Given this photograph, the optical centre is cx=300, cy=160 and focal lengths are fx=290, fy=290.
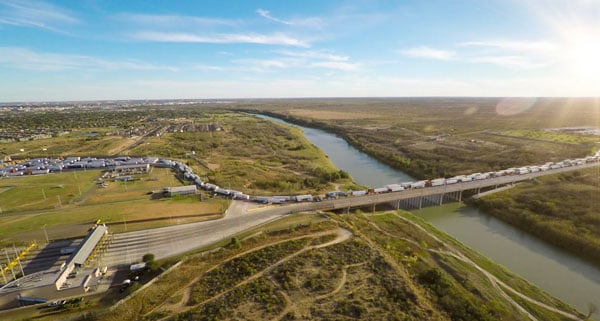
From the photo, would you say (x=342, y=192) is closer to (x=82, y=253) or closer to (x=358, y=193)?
(x=358, y=193)

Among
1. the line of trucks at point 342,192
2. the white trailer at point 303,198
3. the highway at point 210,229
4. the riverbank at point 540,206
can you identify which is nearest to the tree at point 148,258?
the highway at point 210,229

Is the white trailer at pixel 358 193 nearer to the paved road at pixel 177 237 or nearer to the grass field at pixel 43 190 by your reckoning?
the paved road at pixel 177 237

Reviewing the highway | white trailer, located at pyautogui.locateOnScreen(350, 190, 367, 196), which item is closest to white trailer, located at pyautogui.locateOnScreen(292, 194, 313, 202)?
the highway

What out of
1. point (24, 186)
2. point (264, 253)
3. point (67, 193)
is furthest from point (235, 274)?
point (24, 186)

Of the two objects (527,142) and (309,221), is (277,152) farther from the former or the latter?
(527,142)

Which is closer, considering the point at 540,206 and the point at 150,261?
the point at 150,261

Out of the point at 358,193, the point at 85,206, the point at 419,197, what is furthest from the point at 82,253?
the point at 419,197

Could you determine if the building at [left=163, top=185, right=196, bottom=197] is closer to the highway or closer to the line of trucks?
the line of trucks

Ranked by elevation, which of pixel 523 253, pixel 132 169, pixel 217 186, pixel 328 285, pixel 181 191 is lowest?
pixel 523 253
